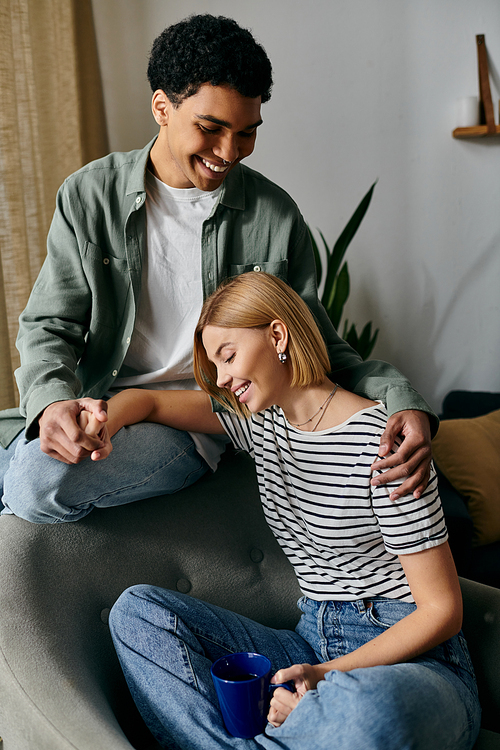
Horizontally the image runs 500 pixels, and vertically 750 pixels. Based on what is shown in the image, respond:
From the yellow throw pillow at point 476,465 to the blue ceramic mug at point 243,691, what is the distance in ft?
4.40

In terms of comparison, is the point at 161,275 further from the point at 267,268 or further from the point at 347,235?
the point at 347,235

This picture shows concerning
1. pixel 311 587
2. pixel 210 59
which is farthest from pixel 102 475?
pixel 210 59

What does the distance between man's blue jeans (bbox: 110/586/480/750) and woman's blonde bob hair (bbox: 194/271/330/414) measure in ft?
1.42

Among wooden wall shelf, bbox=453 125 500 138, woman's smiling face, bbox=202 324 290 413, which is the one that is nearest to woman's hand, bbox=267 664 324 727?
woman's smiling face, bbox=202 324 290 413

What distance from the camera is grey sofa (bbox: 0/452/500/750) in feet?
3.09

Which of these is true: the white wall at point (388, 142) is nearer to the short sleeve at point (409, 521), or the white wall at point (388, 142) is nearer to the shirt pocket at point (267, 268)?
the shirt pocket at point (267, 268)

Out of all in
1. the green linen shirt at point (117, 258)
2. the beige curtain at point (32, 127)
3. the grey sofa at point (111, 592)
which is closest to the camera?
the grey sofa at point (111, 592)

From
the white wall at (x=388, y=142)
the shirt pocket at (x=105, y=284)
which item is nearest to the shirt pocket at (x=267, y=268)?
the shirt pocket at (x=105, y=284)

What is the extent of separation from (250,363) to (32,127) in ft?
4.85

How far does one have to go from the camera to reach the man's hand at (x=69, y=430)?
38.9 inches

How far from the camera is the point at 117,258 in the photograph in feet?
4.37

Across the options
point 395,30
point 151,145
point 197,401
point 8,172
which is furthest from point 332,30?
point 197,401

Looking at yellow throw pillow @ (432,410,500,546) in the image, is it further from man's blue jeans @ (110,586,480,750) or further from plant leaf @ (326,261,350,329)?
man's blue jeans @ (110,586,480,750)

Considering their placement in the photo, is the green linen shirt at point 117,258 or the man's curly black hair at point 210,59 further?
the green linen shirt at point 117,258
